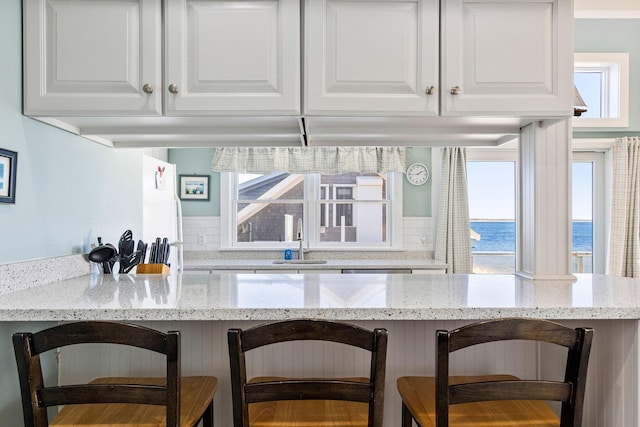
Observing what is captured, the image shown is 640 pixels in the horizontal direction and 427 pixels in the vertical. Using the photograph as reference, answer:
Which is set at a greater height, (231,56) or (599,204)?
(231,56)

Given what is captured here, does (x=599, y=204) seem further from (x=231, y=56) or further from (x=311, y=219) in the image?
(x=231, y=56)

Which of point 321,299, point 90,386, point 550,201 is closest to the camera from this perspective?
point 90,386

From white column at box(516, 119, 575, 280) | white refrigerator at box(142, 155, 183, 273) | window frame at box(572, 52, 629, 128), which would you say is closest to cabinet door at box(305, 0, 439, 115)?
white column at box(516, 119, 575, 280)

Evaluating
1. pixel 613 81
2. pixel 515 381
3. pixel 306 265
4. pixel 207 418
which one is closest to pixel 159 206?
pixel 306 265

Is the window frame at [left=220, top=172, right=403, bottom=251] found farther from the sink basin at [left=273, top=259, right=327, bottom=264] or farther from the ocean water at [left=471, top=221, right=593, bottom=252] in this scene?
the ocean water at [left=471, top=221, right=593, bottom=252]

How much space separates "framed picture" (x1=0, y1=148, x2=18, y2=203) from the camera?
A: 146 cm

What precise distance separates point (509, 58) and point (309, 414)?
152 centimetres

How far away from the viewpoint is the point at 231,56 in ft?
5.33

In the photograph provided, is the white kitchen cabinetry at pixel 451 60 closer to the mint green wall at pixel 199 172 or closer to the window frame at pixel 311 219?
the window frame at pixel 311 219

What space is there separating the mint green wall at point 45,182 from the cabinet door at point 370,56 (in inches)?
43.4

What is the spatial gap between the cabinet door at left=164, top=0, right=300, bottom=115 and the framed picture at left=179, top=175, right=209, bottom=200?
2.85 metres

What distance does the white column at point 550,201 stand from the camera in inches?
70.5

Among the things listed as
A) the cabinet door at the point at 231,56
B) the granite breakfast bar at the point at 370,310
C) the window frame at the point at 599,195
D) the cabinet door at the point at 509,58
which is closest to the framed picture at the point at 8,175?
the granite breakfast bar at the point at 370,310

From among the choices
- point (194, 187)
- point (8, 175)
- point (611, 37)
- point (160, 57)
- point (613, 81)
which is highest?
point (611, 37)
